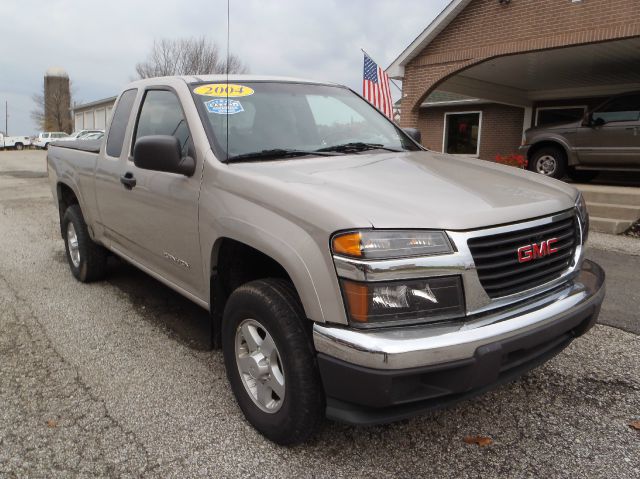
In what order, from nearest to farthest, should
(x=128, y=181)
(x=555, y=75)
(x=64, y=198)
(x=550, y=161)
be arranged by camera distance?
(x=128, y=181) → (x=64, y=198) → (x=550, y=161) → (x=555, y=75)

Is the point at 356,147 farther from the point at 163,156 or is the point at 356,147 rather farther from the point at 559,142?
the point at 559,142

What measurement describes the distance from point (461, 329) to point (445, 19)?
34.7 feet

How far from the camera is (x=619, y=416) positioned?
110 inches

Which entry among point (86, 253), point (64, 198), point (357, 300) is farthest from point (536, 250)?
point (64, 198)

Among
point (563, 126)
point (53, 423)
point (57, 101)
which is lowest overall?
point (53, 423)

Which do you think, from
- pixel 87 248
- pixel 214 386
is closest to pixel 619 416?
pixel 214 386

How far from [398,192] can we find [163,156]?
1347 millimetres

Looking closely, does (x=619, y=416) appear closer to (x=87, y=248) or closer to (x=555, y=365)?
(x=555, y=365)

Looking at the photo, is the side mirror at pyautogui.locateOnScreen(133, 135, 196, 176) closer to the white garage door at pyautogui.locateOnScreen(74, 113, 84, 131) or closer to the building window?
the building window

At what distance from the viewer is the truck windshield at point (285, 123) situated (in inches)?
120

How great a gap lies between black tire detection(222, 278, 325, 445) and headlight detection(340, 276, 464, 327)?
1.04 feet

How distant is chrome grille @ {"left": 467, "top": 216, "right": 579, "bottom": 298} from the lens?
214cm

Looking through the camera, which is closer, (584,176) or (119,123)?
(119,123)

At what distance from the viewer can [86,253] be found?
4977 millimetres
